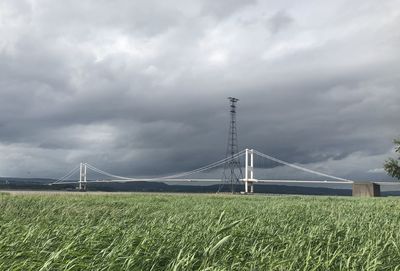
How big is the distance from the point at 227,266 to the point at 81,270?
7.39 feet

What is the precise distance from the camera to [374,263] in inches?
336

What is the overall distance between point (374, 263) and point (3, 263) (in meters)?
5.90

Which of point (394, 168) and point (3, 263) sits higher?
point (394, 168)

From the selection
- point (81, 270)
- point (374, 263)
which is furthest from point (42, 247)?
point (374, 263)

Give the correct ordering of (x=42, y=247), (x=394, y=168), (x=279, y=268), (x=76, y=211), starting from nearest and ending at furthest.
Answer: (x=279, y=268), (x=42, y=247), (x=76, y=211), (x=394, y=168)

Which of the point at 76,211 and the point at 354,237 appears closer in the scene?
the point at 354,237

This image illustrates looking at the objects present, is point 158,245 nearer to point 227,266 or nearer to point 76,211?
point 227,266

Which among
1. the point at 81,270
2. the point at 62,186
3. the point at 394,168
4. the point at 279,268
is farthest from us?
the point at 62,186

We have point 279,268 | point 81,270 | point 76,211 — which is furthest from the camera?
point 76,211

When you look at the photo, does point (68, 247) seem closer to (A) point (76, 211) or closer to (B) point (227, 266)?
(B) point (227, 266)

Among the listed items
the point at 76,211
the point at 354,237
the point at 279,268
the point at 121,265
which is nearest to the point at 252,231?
the point at 354,237

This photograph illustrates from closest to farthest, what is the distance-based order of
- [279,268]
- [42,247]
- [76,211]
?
[279,268] < [42,247] < [76,211]

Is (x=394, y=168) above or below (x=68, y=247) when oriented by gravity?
above

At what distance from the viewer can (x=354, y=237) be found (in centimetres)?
1173
